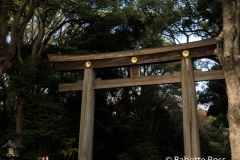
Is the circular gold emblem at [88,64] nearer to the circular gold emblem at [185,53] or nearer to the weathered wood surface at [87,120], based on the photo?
the weathered wood surface at [87,120]

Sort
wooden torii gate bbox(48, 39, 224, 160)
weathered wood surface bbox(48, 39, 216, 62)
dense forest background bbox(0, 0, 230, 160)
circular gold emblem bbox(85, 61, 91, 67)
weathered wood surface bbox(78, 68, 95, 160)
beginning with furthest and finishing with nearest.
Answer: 1. dense forest background bbox(0, 0, 230, 160)
2. circular gold emblem bbox(85, 61, 91, 67)
3. weathered wood surface bbox(78, 68, 95, 160)
4. weathered wood surface bbox(48, 39, 216, 62)
5. wooden torii gate bbox(48, 39, 224, 160)

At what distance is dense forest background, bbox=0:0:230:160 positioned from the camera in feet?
33.1

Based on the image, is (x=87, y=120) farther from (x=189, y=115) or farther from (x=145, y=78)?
(x=189, y=115)

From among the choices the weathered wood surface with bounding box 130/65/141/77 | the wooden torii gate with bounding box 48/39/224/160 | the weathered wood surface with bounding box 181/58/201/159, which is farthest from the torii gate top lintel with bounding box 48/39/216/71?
the weathered wood surface with bounding box 181/58/201/159

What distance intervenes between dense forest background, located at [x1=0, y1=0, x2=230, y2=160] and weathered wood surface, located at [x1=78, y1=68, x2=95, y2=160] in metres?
1.90

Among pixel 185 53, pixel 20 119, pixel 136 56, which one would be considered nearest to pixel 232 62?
pixel 185 53

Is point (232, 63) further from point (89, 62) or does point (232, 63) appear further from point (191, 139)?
point (89, 62)

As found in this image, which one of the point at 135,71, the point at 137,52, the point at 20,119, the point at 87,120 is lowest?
the point at 87,120

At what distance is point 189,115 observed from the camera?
7.31m

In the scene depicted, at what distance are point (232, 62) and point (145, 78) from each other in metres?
2.62

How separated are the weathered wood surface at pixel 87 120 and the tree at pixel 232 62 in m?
4.02

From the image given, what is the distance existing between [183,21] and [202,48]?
22.8 feet

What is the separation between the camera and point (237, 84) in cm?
642

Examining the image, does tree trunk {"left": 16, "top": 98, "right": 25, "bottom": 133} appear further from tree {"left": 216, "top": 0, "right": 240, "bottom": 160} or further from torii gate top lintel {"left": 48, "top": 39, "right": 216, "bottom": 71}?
tree {"left": 216, "top": 0, "right": 240, "bottom": 160}
